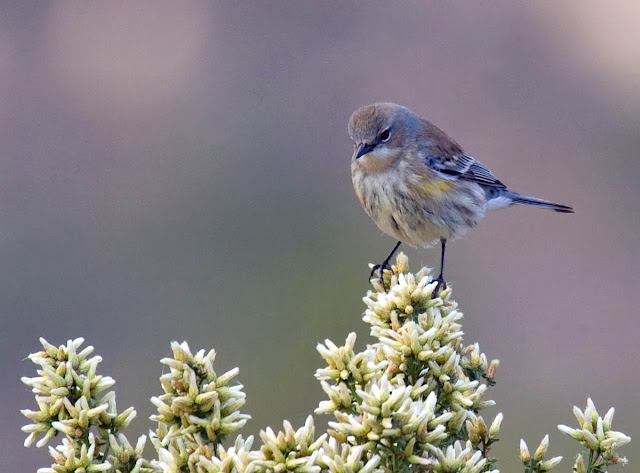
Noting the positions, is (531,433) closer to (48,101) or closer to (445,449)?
(445,449)

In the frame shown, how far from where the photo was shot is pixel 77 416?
247cm

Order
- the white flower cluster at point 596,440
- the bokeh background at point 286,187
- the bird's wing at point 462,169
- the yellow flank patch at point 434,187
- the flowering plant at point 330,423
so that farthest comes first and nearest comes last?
the bokeh background at point 286,187 < the bird's wing at point 462,169 < the yellow flank patch at point 434,187 < the white flower cluster at point 596,440 < the flowering plant at point 330,423

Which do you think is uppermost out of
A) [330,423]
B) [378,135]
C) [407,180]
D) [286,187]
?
[286,187]

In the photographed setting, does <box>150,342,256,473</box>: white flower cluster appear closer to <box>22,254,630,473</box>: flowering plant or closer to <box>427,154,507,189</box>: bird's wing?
<box>22,254,630,473</box>: flowering plant

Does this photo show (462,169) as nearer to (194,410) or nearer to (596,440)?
(596,440)

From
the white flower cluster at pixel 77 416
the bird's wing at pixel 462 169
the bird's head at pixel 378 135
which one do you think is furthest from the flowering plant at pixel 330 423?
the bird's wing at pixel 462 169

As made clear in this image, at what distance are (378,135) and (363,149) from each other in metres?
0.18

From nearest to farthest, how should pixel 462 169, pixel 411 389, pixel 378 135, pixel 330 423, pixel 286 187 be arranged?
pixel 330 423, pixel 411 389, pixel 378 135, pixel 462 169, pixel 286 187

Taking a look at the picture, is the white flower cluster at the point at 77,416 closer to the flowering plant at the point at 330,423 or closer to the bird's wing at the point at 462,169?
the flowering plant at the point at 330,423

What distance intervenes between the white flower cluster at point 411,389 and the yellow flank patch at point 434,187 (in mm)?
2737

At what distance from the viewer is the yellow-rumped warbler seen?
18.8ft

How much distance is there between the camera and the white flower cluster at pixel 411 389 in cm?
233

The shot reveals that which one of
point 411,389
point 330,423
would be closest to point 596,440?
point 411,389

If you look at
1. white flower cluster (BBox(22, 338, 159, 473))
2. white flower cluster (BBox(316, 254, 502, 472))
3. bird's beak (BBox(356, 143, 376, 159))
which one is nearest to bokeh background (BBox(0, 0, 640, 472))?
bird's beak (BBox(356, 143, 376, 159))
